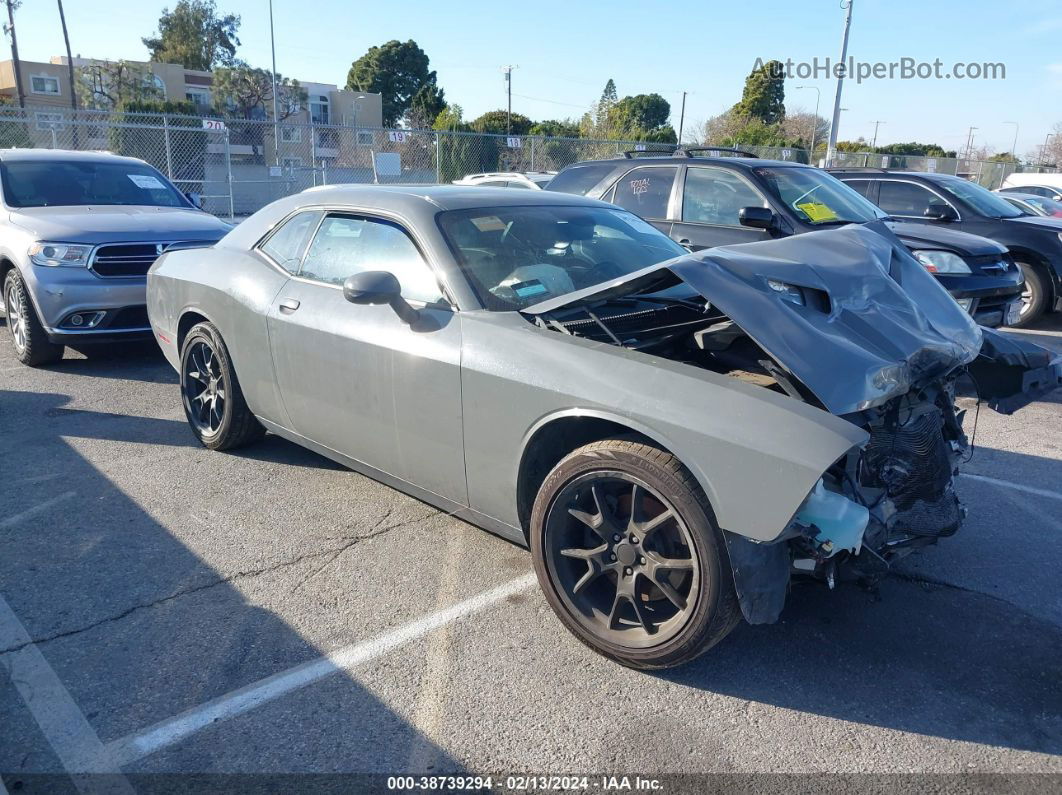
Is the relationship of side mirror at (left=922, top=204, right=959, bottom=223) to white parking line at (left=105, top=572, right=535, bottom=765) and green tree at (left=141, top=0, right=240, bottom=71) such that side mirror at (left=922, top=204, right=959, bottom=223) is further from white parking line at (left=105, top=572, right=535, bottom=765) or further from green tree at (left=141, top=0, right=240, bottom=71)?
green tree at (left=141, top=0, right=240, bottom=71)

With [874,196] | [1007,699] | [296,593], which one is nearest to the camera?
[1007,699]

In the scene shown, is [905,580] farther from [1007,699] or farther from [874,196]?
[874,196]

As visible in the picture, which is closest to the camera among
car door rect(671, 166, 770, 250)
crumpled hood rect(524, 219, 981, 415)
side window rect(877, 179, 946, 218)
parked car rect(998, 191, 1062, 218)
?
crumpled hood rect(524, 219, 981, 415)

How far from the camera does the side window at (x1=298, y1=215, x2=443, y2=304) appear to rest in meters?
3.69

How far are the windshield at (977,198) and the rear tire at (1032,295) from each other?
26.7 inches

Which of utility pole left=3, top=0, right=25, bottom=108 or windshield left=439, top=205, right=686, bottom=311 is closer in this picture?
windshield left=439, top=205, right=686, bottom=311

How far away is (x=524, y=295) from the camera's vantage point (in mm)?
3559

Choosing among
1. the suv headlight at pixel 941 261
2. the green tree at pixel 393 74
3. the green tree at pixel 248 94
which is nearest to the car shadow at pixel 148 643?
the suv headlight at pixel 941 261

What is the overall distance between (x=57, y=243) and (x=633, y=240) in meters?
4.97

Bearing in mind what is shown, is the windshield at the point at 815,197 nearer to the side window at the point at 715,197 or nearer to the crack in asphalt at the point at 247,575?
the side window at the point at 715,197

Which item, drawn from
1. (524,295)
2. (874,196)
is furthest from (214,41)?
(524,295)

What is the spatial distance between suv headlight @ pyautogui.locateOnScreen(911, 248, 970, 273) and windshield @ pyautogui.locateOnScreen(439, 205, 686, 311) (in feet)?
14.6

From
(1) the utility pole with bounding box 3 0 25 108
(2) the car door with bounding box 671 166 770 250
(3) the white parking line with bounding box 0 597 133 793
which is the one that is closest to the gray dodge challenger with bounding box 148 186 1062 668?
(3) the white parking line with bounding box 0 597 133 793

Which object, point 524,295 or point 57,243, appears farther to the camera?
A: point 57,243
